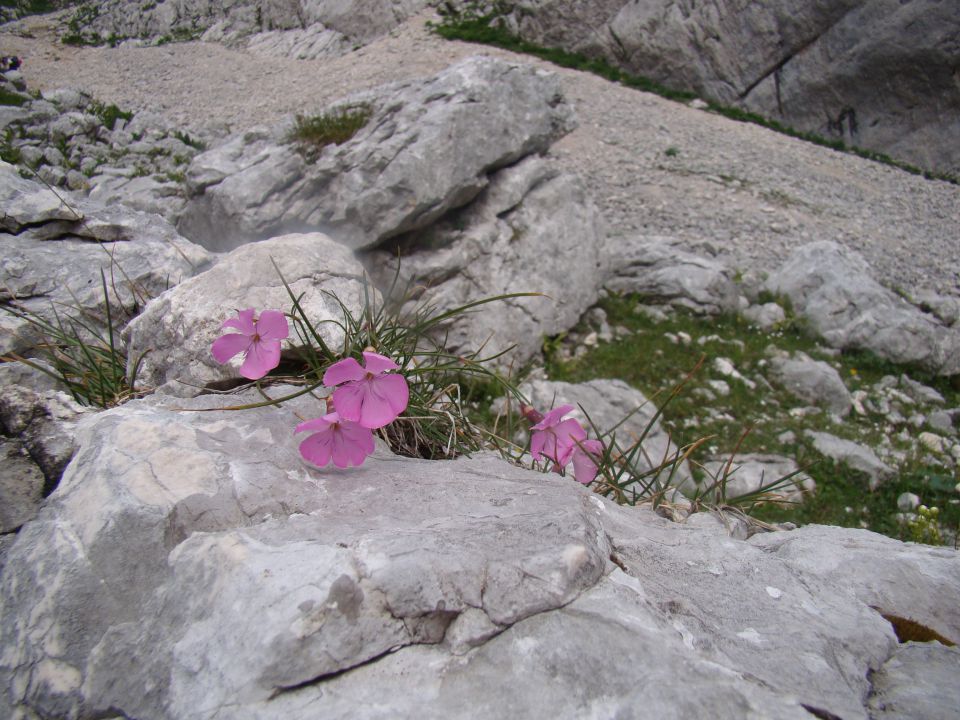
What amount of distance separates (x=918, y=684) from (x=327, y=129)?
22.3 ft

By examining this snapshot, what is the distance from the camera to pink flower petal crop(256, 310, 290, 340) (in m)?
1.65

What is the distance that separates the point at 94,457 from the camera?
1487 millimetres

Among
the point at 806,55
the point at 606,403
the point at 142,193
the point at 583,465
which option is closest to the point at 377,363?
the point at 583,465

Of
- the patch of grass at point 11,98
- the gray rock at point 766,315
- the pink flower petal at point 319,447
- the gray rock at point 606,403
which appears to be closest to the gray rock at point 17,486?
the pink flower petal at point 319,447

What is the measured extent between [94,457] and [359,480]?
601mm

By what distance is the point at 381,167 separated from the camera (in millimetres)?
6238

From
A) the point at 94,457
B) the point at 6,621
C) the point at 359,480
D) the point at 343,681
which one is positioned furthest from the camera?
the point at 359,480

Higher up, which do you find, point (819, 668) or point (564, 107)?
point (819, 668)

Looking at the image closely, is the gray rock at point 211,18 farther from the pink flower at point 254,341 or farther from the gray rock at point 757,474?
the pink flower at point 254,341

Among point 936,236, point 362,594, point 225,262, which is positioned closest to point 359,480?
point 362,594

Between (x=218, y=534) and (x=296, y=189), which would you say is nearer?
(x=218, y=534)

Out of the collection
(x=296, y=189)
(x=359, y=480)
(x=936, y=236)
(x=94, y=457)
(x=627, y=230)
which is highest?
(x=94, y=457)

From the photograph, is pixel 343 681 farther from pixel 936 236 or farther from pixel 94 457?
pixel 936 236

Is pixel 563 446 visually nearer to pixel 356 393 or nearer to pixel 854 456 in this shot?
pixel 356 393
